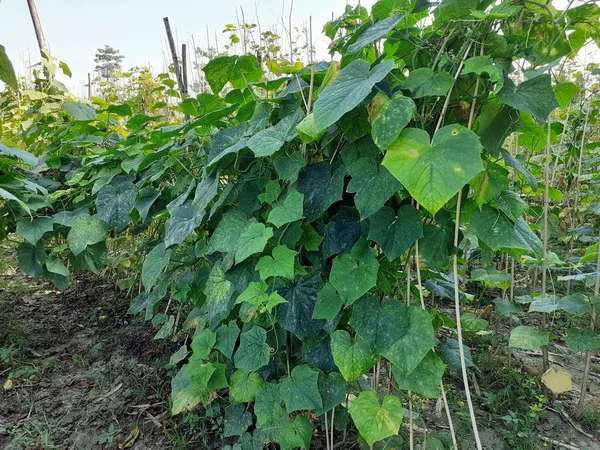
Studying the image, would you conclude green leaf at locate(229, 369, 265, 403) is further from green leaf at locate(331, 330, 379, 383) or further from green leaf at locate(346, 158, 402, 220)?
green leaf at locate(346, 158, 402, 220)

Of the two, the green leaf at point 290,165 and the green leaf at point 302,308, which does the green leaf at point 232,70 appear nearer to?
the green leaf at point 290,165

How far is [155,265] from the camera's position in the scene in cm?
119

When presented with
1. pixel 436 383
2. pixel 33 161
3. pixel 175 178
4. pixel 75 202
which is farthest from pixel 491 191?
pixel 75 202

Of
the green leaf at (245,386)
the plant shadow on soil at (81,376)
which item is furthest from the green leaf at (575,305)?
the plant shadow on soil at (81,376)

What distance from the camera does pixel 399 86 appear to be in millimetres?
778

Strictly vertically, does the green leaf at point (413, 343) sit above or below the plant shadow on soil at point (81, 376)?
above

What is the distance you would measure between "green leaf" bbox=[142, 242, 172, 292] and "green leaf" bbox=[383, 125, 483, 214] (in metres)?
0.81

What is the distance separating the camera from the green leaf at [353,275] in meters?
0.83

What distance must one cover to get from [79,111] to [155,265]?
4.41ft

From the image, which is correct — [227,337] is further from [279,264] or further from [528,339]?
[528,339]

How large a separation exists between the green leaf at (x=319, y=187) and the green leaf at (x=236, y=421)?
719 mm

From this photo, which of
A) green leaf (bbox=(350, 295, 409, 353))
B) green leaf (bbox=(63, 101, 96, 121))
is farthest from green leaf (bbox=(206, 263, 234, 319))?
green leaf (bbox=(63, 101, 96, 121))

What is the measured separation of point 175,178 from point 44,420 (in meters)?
1.14

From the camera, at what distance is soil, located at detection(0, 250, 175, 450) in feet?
4.81
